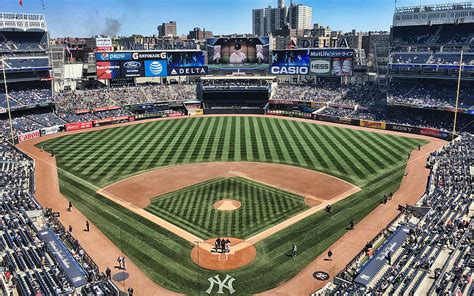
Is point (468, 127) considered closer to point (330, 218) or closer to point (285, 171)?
point (285, 171)

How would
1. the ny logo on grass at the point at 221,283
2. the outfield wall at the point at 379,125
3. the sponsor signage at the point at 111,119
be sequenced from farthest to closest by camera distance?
1. the sponsor signage at the point at 111,119
2. the outfield wall at the point at 379,125
3. the ny logo on grass at the point at 221,283

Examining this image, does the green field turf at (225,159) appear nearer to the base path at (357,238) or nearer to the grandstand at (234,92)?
the base path at (357,238)

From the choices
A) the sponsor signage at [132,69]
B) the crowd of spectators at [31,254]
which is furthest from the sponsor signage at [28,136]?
the crowd of spectators at [31,254]

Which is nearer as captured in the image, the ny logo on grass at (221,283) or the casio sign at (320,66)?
the ny logo on grass at (221,283)

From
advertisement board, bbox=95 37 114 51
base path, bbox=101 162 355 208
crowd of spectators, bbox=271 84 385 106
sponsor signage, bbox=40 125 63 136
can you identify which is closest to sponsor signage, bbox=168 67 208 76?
advertisement board, bbox=95 37 114 51

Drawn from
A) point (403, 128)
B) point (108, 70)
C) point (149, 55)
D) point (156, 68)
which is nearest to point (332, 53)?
point (403, 128)

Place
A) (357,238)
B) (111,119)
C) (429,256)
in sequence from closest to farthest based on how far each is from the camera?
(429,256)
(357,238)
(111,119)

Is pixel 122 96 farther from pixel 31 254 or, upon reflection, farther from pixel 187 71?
pixel 31 254
